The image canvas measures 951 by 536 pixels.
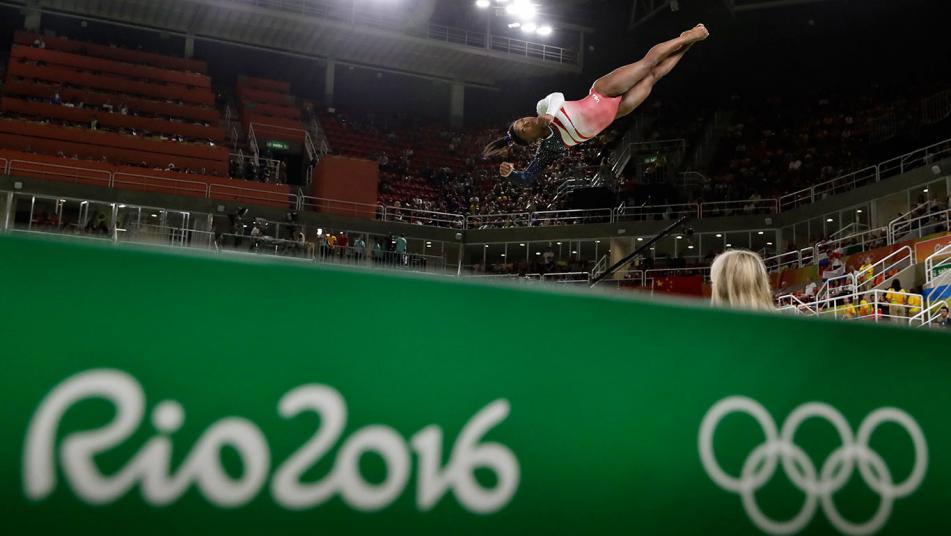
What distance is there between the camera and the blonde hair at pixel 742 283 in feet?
9.87

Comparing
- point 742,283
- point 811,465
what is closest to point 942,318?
point 742,283

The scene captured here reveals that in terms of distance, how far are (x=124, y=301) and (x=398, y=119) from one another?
102 ft

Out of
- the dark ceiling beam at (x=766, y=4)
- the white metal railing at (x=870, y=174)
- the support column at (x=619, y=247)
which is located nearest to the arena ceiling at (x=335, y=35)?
the dark ceiling beam at (x=766, y=4)

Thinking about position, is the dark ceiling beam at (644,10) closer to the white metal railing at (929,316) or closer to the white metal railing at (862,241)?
the white metal railing at (862,241)

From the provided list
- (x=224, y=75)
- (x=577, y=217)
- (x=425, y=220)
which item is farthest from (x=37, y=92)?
(x=577, y=217)

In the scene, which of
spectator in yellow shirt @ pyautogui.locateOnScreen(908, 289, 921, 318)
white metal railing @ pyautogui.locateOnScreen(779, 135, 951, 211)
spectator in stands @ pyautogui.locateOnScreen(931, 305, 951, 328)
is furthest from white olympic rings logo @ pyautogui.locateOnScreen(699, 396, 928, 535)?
white metal railing @ pyautogui.locateOnScreen(779, 135, 951, 211)

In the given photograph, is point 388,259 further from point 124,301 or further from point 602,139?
point 124,301

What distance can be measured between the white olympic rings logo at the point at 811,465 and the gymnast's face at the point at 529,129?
4.40 meters

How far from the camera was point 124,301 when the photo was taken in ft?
4.92

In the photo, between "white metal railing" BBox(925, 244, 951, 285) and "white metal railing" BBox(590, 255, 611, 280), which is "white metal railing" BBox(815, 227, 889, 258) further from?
"white metal railing" BBox(590, 255, 611, 280)

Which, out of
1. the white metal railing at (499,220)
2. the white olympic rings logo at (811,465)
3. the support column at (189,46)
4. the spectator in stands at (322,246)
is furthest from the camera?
the support column at (189,46)

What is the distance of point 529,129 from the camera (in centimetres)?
638

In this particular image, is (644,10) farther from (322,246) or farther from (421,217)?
(322,246)

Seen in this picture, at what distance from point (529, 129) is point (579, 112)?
44cm
